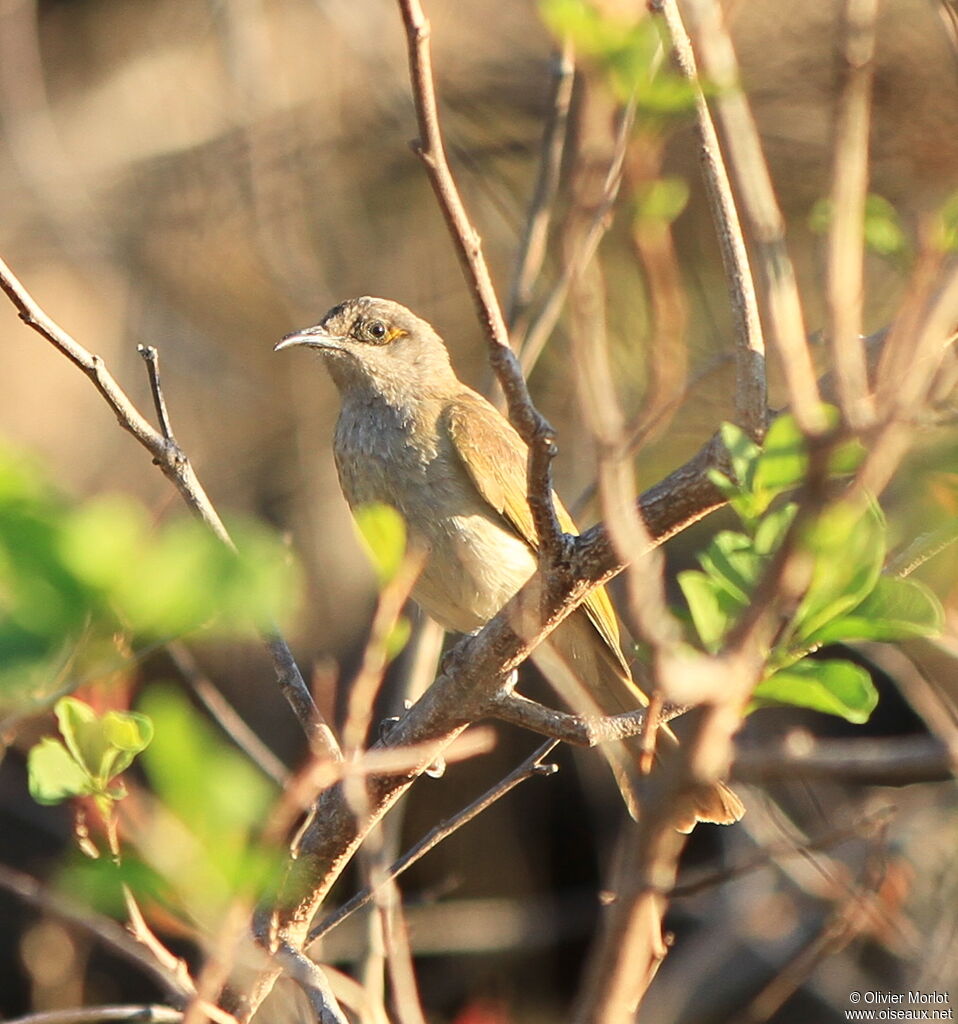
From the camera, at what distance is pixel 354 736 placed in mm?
2166

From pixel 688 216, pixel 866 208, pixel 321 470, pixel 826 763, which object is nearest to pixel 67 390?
pixel 321 470

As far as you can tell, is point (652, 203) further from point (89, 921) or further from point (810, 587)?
point (89, 921)

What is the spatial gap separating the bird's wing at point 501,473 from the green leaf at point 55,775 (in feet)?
8.72

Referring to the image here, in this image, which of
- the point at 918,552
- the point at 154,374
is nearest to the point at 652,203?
the point at 918,552

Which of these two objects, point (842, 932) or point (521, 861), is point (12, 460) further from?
point (521, 861)

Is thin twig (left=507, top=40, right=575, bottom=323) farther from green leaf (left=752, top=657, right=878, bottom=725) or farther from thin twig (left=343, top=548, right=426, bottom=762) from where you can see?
green leaf (left=752, top=657, right=878, bottom=725)

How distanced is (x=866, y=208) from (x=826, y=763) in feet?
9.05

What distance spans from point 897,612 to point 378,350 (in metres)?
3.96

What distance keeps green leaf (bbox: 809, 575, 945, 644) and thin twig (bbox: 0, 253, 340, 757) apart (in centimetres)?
127

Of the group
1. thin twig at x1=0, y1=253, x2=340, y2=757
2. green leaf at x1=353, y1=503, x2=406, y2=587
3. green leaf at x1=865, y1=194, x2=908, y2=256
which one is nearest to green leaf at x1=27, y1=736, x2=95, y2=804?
thin twig at x1=0, y1=253, x2=340, y2=757

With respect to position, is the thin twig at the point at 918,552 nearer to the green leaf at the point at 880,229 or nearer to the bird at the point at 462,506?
the green leaf at the point at 880,229

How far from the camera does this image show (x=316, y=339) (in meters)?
5.71

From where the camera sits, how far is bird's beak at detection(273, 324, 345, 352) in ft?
18.4

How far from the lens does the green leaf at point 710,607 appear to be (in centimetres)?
231
